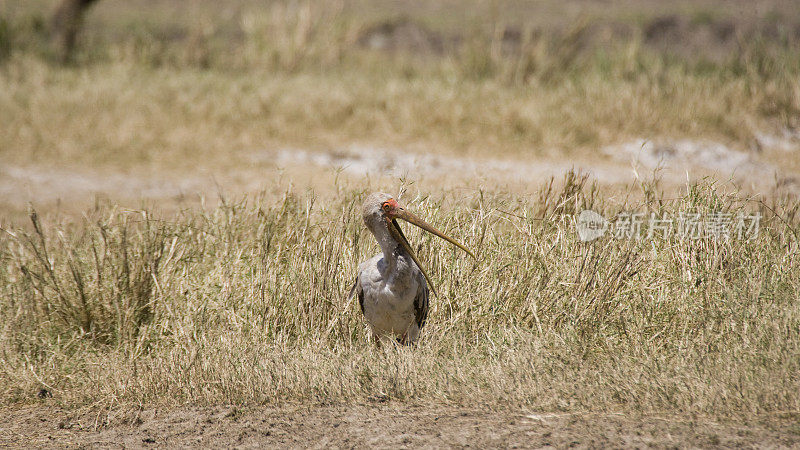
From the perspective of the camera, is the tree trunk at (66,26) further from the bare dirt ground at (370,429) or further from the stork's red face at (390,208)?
the stork's red face at (390,208)

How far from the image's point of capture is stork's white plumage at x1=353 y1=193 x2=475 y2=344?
13.9 feet

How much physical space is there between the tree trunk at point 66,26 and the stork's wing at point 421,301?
413 inches

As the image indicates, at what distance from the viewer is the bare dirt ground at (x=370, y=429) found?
3.46m

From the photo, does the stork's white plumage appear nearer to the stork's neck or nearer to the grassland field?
the stork's neck

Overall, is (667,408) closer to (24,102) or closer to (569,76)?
(569,76)

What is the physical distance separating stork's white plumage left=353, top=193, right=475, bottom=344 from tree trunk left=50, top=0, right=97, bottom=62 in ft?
34.2

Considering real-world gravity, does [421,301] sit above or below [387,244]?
below

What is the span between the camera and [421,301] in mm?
4461

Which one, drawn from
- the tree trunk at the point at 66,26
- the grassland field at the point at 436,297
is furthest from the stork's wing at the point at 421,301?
the tree trunk at the point at 66,26

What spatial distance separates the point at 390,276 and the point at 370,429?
0.90m

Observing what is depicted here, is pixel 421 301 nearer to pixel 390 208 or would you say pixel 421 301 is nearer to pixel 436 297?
pixel 436 297

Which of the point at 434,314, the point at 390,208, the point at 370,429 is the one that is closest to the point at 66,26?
the point at 434,314

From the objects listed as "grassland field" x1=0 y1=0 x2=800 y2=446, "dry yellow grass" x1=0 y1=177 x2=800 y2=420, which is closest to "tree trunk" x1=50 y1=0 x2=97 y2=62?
"grassland field" x1=0 y1=0 x2=800 y2=446

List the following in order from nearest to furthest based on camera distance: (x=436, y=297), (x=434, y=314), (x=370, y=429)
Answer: (x=370, y=429), (x=436, y=297), (x=434, y=314)
